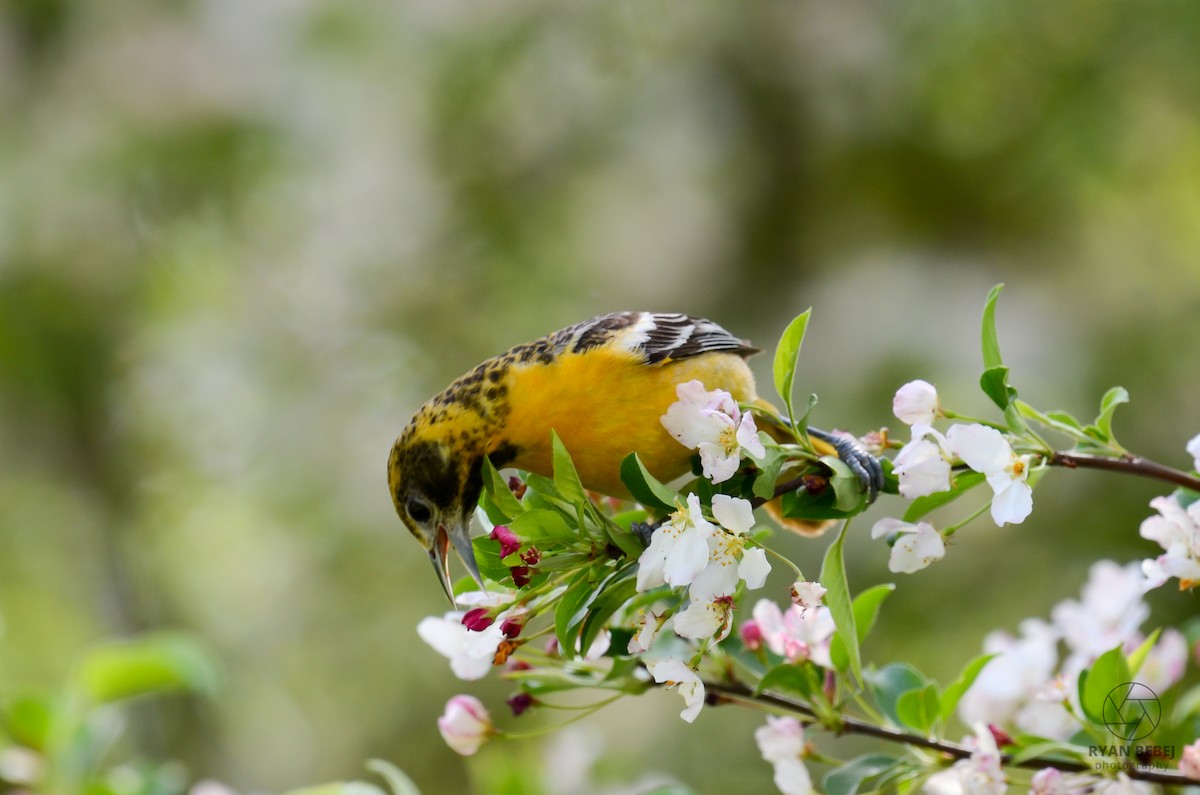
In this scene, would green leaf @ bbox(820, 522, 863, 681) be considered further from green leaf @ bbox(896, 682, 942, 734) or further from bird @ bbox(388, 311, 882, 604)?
bird @ bbox(388, 311, 882, 604)

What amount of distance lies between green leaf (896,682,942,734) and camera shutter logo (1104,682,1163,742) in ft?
0.79

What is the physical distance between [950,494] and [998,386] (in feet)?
0.50

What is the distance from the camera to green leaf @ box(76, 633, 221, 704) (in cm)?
233

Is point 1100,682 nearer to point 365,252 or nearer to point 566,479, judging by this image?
point 566,479

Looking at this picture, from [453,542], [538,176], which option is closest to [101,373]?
[538,176]

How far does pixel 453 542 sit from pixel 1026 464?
1.09 metres

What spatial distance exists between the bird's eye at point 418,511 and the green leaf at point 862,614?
2.72 ft

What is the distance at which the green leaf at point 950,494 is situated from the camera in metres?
1.41

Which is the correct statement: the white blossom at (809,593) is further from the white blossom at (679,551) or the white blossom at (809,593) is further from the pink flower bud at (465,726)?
the pink flower bud at (465,726)

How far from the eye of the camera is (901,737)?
62.5 inches

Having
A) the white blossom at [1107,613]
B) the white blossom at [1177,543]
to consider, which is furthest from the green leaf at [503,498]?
the white blossom at [1107,613]

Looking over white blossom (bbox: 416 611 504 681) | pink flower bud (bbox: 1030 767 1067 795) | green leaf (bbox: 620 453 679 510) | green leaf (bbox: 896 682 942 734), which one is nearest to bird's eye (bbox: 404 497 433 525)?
white blossom (bbox: 416 611 504 681)

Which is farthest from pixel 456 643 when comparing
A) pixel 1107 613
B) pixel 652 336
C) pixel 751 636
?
pixel 1107 613

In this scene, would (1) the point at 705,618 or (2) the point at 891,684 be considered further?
(2) the point at 891,684
